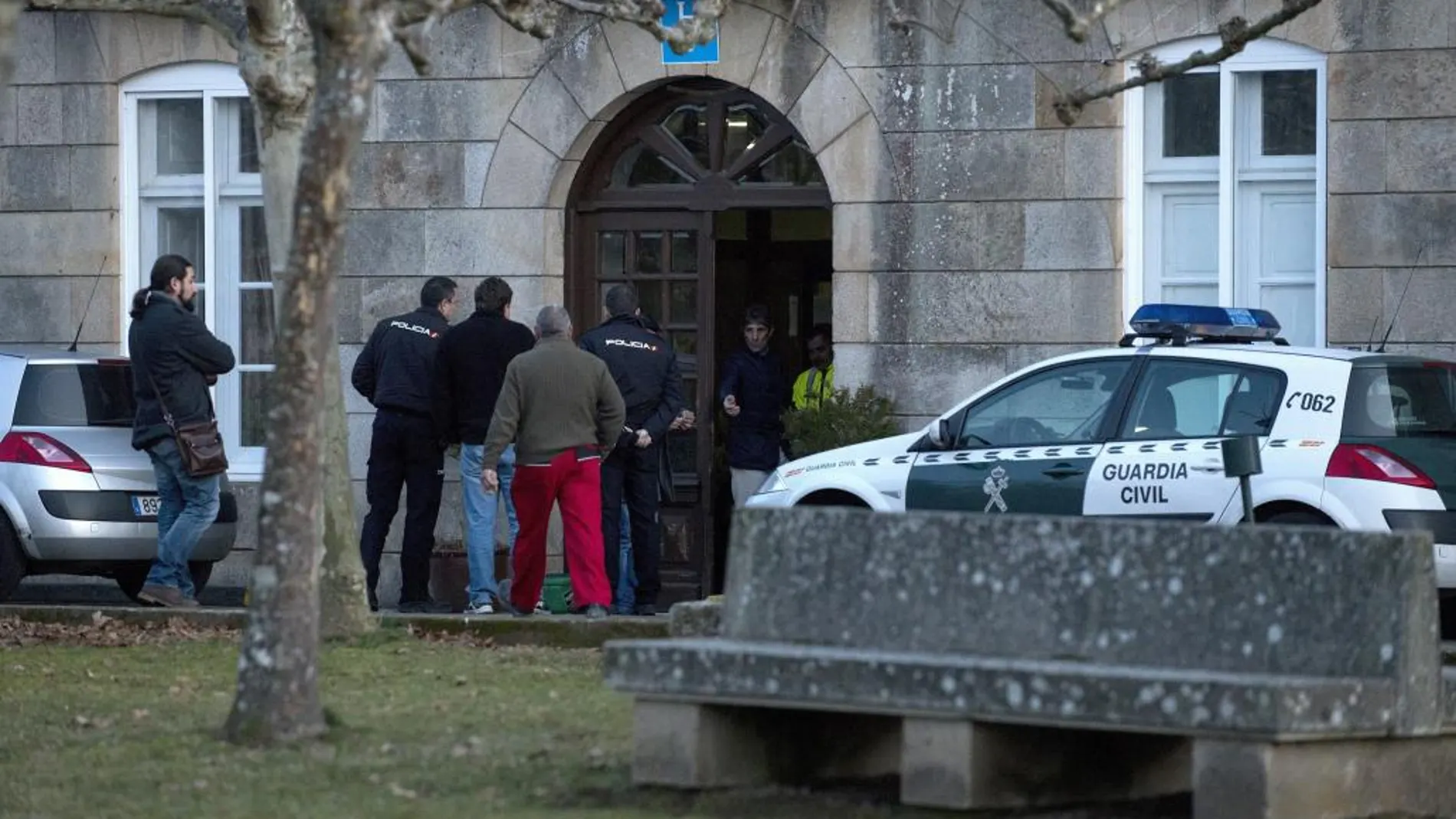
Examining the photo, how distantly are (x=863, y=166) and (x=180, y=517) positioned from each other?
16.2 feet

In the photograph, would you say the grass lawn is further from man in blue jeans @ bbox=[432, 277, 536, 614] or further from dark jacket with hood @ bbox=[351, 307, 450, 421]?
dark jacket with hood @ bbox=[351, 307, 450, 421]

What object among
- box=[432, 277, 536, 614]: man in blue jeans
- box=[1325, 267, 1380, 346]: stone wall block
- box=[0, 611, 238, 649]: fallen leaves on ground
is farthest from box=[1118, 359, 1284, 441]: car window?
box=[0, 611, 238, 649]: fallen leaves on ground

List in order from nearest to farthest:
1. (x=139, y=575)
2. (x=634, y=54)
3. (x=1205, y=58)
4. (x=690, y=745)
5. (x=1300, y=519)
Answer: (x=690, y=745) < (x=1205, y=58) < (x=1300, y=519) < (x=139, y=575) < (x=634, y=54)

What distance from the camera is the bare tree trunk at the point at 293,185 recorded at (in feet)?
39.6

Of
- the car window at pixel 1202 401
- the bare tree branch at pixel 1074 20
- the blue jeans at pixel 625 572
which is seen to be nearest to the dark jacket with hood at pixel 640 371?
the blue jeans at pixel 625 572

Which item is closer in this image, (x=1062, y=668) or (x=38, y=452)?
(x=1062, y=668)

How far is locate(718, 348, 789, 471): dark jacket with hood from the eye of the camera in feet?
56.1

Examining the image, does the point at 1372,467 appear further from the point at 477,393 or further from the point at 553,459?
the point at 477,393

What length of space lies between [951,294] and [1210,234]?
1659mm

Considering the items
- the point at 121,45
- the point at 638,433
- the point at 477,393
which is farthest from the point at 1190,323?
the point at 121,45

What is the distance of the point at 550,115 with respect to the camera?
17734 millimetres

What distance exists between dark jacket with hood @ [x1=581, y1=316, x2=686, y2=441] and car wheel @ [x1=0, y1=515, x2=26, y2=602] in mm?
3525

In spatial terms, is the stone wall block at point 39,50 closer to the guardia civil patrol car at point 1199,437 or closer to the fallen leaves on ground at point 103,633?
the fallen leaves on ground at point 103,633

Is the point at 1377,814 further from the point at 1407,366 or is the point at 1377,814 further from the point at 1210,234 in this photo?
the point at 1210,234
